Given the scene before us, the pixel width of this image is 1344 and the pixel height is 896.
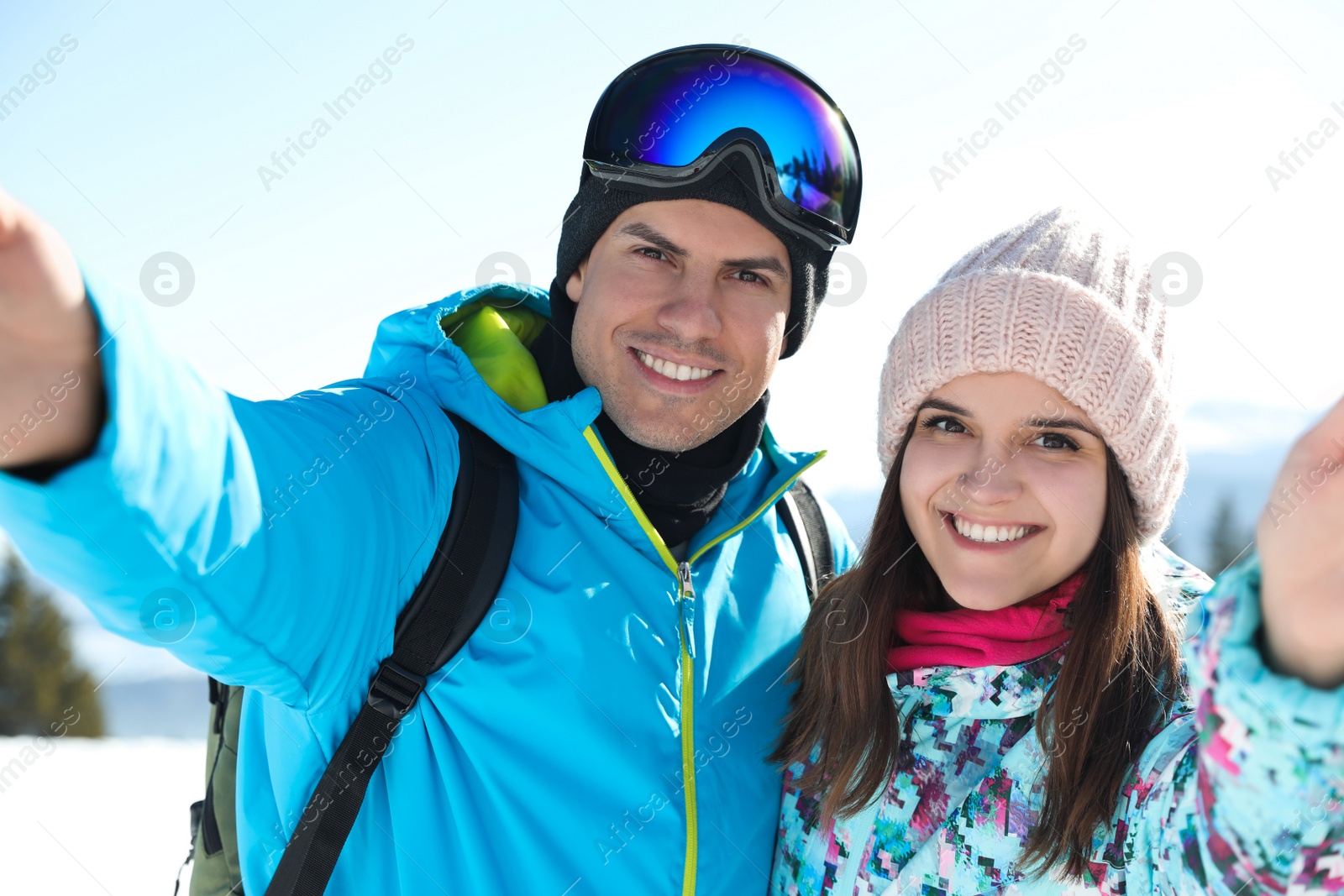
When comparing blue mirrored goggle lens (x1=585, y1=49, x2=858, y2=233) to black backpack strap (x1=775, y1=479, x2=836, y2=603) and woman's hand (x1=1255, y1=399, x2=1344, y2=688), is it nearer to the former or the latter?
black backpack strap (x1=775, y1=479, x2=836, y2=603)

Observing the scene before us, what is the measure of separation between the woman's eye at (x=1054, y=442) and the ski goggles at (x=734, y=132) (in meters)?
0.95

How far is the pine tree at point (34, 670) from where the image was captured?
22.7 metres

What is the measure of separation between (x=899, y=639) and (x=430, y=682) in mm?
1151

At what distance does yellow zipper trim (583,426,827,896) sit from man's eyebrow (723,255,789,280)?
728 millimetres

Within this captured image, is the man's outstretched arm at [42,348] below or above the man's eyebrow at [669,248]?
below

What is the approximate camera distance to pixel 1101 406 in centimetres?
198

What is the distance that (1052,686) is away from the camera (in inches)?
75.7

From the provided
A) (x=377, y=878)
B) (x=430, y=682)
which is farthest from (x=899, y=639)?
(x=377, y=878)

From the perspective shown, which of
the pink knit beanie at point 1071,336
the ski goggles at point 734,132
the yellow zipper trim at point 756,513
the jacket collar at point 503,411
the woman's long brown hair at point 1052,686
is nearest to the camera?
the woman's long brown hair at point 1052,686

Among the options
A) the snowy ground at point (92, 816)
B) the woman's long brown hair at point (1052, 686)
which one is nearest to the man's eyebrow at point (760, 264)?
the woman's long brown hair at point (1052, 686)

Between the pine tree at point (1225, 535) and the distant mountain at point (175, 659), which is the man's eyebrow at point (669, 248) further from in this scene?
the pine tree at point (1225, 535)

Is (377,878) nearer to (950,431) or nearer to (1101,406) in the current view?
(950,431)

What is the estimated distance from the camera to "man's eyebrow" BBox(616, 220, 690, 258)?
255cm

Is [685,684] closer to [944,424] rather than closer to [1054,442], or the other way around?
[944,424]
